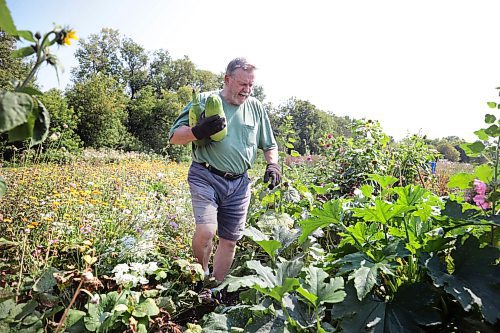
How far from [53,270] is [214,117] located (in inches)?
50.0

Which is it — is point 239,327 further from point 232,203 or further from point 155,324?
point 232,203

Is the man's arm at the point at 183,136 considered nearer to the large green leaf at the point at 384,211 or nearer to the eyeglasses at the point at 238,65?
the eyeglasses at the point at 238,65

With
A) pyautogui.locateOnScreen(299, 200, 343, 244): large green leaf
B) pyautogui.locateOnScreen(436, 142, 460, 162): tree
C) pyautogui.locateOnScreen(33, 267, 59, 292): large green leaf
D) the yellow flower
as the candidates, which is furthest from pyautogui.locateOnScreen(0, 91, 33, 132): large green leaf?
pyautogui.locateOnScreen(436, 142, 460, 162): tree

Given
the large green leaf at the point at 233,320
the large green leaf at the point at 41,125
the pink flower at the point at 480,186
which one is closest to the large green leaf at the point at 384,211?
the pink flower at the point at 480,186

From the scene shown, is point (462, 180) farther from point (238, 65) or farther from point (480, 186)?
point (238, 65)

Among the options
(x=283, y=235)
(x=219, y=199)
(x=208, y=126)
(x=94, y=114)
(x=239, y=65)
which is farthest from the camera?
(x=94, y=114)

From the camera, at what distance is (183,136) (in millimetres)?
2586

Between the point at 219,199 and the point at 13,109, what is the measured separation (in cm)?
218

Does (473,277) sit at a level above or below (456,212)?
below

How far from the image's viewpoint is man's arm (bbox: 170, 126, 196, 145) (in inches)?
101

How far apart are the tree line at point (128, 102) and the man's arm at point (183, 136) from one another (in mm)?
1904

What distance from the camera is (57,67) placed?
0.57 m

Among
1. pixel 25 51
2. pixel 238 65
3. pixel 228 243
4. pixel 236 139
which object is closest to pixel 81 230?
pixel 228 243

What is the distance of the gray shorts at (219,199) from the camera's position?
2.52m
